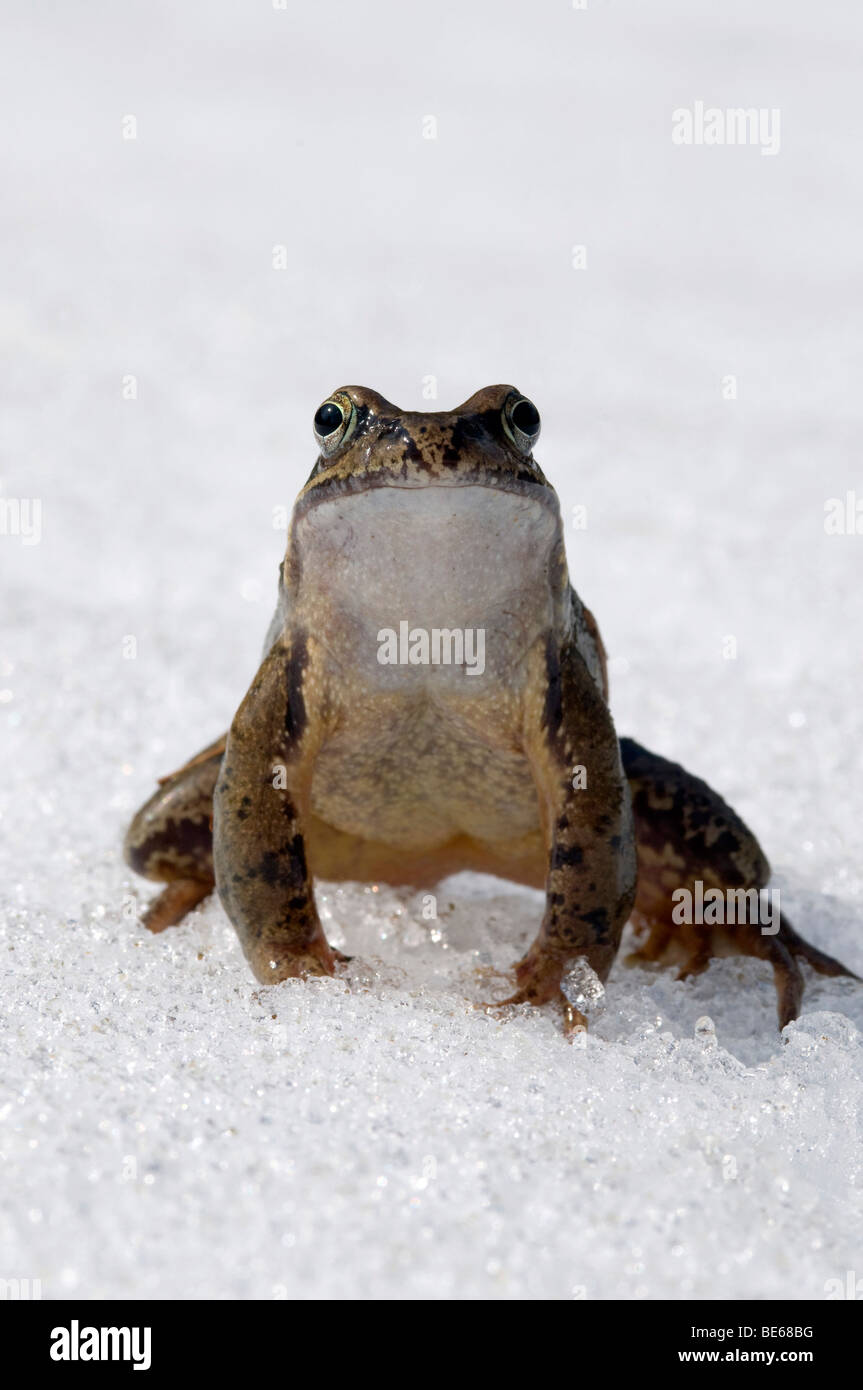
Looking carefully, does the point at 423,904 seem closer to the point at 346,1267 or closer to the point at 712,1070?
the point at 712,1070

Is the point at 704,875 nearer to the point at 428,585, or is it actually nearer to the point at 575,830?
the point at 575,830

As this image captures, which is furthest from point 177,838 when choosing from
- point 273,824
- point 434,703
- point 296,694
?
point 434,703

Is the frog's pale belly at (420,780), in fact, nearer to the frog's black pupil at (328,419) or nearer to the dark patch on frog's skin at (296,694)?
the dark patch on frog's skin at (296,694)

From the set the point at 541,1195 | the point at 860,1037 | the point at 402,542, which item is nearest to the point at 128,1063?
the point at 541,1195

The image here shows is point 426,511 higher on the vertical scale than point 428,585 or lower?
higher

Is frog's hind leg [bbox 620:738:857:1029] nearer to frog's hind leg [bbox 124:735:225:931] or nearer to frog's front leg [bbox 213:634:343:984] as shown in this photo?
frog's front leg [bbox 213:634:343:984]
